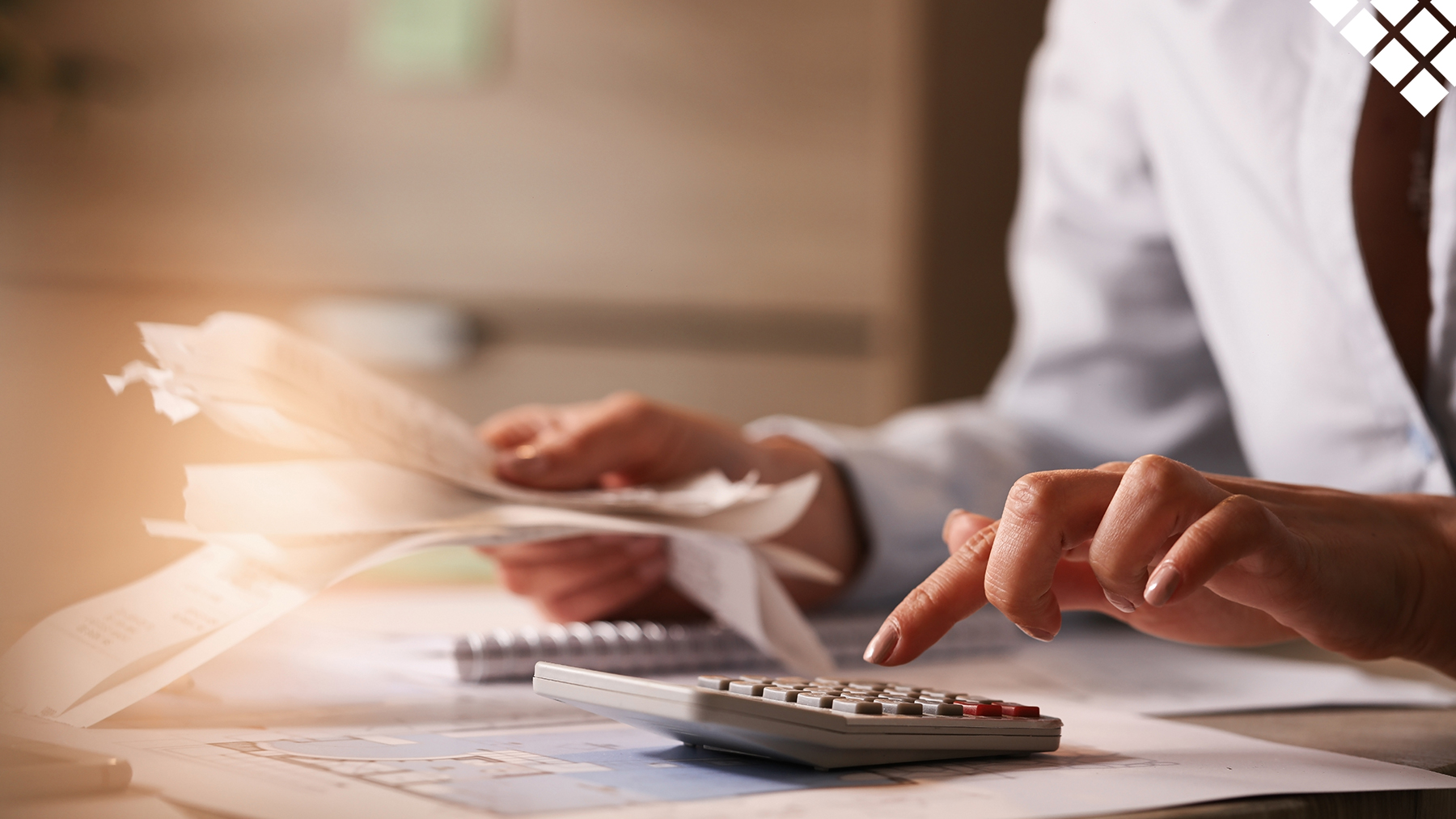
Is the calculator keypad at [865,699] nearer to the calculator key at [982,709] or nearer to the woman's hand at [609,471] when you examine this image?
the calculator key at [982,709]

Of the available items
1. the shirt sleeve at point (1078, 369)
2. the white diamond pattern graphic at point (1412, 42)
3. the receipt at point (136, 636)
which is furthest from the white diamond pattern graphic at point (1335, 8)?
the receipt at point (136, 636)

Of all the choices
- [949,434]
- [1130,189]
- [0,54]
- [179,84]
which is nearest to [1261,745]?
[949,434]

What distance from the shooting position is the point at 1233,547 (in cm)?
29

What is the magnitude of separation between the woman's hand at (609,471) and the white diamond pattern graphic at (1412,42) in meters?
0.36

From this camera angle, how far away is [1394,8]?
437 millimetres

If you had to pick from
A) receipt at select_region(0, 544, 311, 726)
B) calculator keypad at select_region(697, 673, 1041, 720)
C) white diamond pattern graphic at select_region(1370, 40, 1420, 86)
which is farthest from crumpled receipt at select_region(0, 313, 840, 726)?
white diamond pattern graphic at select_region(1370, 40, 1420, 86)

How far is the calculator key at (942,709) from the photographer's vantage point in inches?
12.2

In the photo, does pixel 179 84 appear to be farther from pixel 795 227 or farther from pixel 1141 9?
pixel 1141 9

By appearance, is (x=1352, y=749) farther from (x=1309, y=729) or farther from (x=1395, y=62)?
(x=1395, y=62)

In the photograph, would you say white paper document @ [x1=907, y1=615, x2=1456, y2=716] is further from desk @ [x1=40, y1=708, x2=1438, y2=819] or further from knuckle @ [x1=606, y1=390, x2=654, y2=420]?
knuckle @ [x1=606, y1=390, x2=654, y2=420]

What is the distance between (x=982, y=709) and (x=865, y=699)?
0.12ft

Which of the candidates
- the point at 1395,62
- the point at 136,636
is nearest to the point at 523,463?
the point at 136,636

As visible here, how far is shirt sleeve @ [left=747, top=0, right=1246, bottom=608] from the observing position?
70 centimetres

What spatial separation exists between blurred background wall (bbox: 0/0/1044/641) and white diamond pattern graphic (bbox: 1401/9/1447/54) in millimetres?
1093
